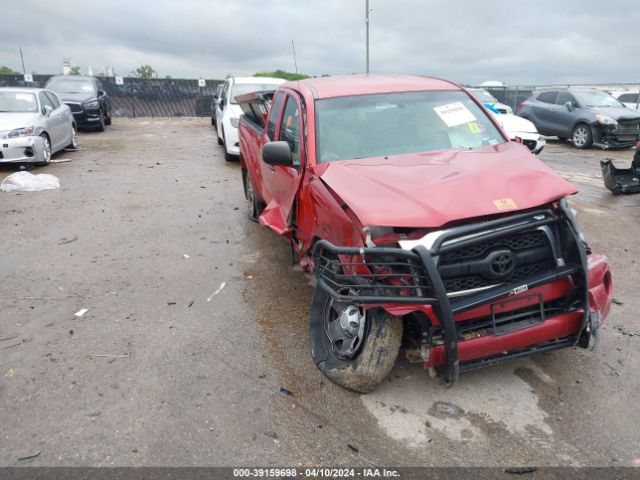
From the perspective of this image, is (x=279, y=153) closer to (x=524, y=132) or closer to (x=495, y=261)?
(x=495, y=261)

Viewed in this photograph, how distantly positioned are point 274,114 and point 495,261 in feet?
11.2

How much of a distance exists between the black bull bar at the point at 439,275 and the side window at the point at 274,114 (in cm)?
265

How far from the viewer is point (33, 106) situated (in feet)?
35.6

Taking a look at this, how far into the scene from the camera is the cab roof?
14.8 feet

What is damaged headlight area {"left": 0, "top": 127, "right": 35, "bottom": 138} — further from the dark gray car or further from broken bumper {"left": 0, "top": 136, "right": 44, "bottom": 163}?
the dark gray car

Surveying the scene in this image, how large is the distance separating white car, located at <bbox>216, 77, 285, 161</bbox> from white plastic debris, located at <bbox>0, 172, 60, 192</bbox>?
12.6 ft

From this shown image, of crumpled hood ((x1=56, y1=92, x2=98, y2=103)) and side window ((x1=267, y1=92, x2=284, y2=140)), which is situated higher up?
crumpled hood ((x1=56, y1=92, x2=98, y2=103))

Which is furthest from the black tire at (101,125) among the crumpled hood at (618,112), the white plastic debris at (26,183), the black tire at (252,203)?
the crumpled hood at (618,112)

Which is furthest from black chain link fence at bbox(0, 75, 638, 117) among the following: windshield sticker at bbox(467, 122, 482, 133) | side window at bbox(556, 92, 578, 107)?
windshield sticker at bbox(467, 122, 482, 133)

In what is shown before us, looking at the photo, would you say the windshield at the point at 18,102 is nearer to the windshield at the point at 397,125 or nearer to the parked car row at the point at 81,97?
the parked car row at the point at 81,97

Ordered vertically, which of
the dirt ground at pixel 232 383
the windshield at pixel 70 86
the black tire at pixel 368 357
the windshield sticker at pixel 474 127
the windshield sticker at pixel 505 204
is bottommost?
the dirt ground at pixel 232 383

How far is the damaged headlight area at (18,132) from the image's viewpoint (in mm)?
9927

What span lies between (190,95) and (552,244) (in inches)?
1016

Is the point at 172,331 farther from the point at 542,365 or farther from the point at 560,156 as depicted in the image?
the point at 560,156
